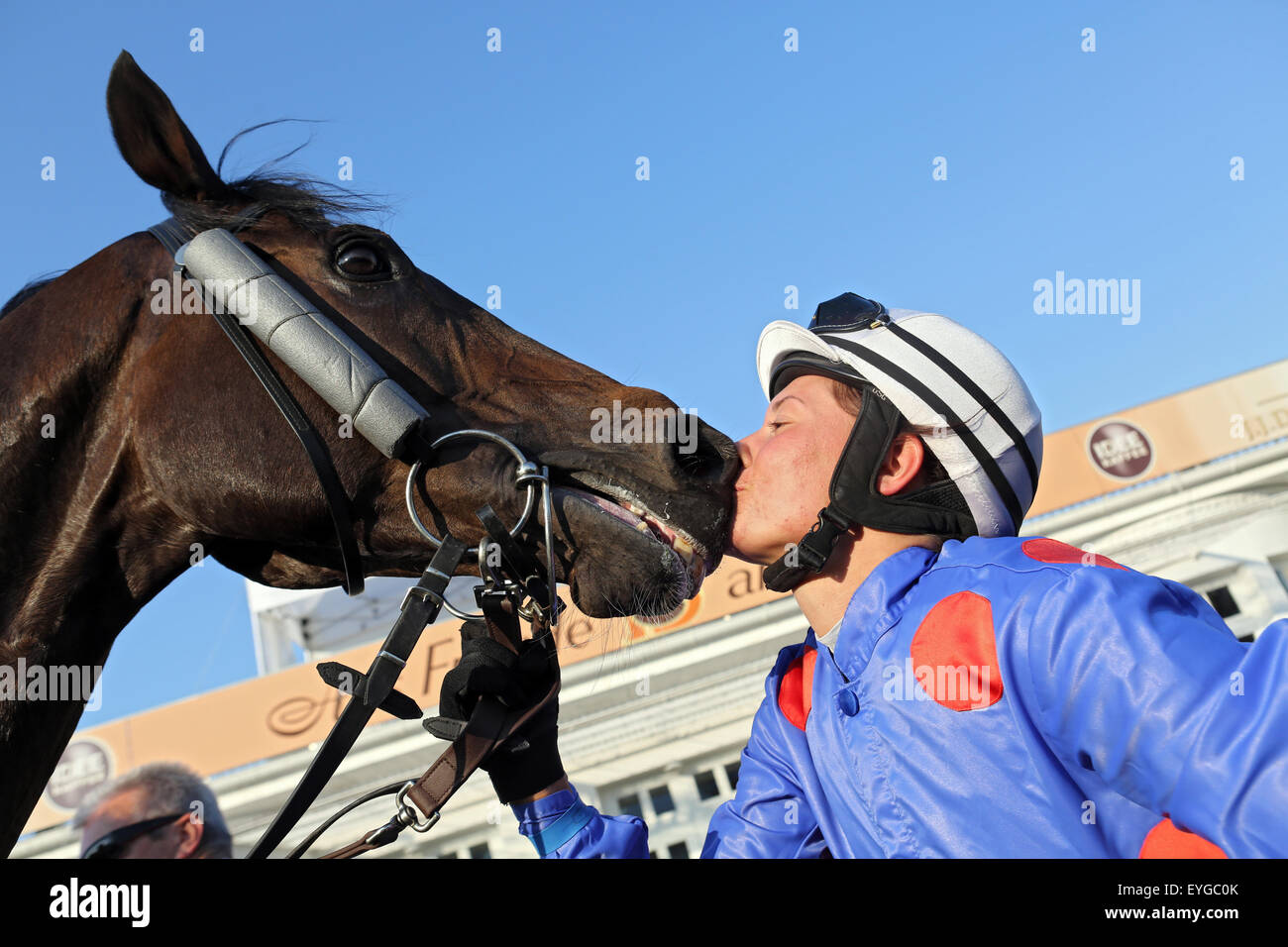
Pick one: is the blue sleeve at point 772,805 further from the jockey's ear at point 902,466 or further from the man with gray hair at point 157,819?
the man with gray hair at point 157,819

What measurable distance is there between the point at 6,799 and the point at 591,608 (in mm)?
1097

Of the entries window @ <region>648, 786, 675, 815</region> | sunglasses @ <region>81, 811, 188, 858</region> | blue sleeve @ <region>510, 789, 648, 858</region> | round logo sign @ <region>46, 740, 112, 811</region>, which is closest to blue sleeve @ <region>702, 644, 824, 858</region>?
blue sleeve @ <region>510, 789, 648, 858</region>

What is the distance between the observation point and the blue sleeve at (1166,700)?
47.2 inches

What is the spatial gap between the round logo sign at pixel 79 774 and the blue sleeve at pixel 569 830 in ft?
34.0

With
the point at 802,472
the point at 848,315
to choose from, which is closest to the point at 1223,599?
the point at 848,315

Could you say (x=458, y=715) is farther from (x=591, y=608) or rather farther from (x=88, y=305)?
(x=88, y=305)

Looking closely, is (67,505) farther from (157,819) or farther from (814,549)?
(157,819)

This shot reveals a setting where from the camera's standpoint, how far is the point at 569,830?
2.29 metres

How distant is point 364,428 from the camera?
77.0 inches

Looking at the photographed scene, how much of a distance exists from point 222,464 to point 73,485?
1.00ft

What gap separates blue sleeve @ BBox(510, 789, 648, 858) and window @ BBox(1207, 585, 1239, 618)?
37.2 feet

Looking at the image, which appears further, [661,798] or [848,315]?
[661,798]

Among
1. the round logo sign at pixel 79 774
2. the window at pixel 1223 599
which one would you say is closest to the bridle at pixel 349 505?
the round logo sign at pixel 79 774

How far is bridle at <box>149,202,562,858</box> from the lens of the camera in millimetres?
1914
